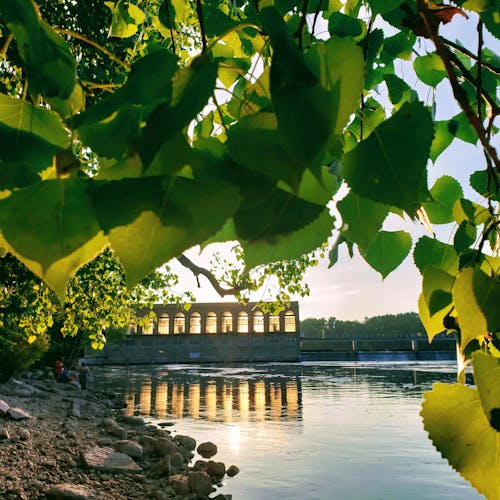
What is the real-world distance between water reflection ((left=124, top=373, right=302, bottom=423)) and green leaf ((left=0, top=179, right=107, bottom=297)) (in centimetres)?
2134

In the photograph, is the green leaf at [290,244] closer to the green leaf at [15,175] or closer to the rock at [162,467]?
the green leaf at [15,175]

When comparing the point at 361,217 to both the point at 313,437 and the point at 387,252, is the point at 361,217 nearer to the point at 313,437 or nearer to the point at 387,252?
the point at 387,252

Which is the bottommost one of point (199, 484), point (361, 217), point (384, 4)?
point (199, 484)

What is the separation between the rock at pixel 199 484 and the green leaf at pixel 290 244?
34.1 feet

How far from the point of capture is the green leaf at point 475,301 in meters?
0.65

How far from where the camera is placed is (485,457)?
688mm

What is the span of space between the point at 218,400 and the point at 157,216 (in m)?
27.7

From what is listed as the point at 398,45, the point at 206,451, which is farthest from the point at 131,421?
the point at 398,45

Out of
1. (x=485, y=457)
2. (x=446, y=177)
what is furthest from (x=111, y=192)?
(x=446, y=177)

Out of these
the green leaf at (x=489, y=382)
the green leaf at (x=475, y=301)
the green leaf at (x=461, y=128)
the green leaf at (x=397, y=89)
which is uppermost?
the green leaf at (x=397, y=89)

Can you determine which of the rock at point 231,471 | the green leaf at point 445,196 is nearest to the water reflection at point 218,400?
the rock at point 231,471

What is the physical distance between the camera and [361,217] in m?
0.62

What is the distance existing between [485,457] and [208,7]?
1.26 meters

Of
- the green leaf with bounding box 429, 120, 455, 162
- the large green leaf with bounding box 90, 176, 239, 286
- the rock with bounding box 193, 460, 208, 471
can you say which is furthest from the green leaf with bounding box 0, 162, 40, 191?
the rock with bounding box 193, 460, 208, 471
